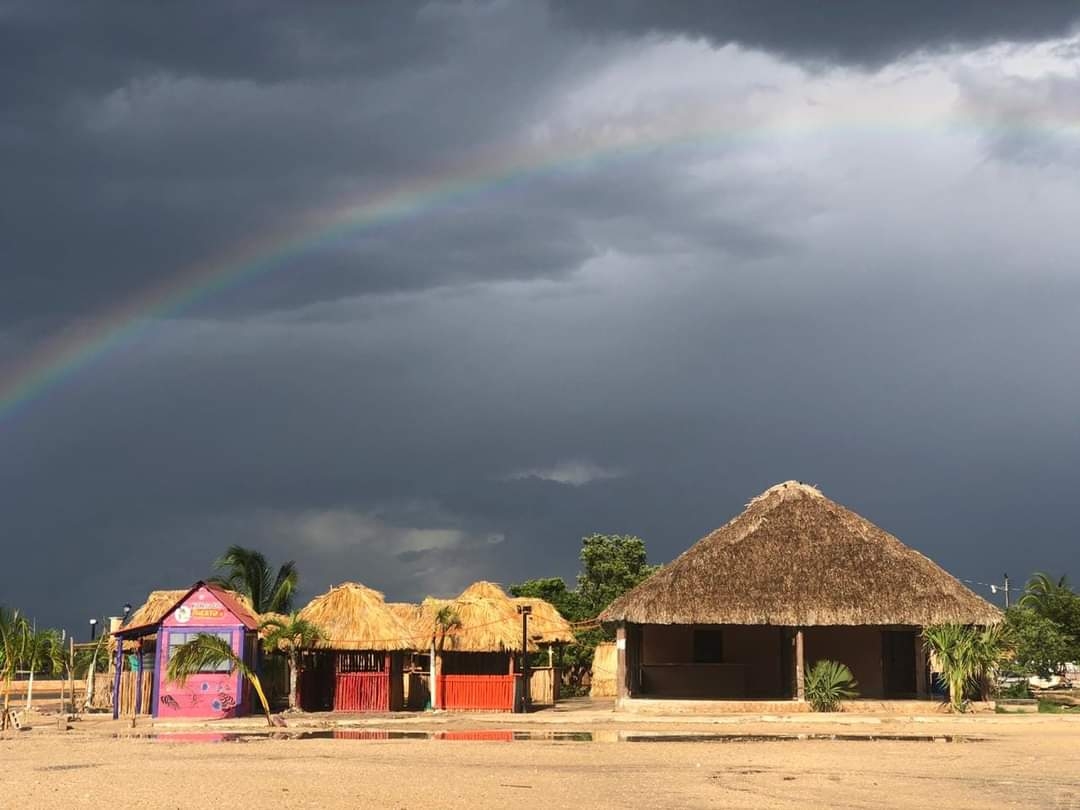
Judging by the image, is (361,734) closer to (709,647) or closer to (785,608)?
(785,608)

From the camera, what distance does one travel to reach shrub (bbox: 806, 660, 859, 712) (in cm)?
3278

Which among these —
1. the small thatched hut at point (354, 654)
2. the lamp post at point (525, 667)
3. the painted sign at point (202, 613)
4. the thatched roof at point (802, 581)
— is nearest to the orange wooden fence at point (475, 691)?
the lamp post at point (525, 667)

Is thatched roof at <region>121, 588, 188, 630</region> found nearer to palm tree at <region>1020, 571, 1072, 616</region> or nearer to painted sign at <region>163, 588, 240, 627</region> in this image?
painted sign at <region>163, 588, 240, 627</region>

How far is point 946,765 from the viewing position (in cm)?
1898

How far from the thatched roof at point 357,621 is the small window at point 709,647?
8549mm

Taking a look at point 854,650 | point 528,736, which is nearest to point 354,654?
point 528,736

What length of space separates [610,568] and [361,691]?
99.5 ft

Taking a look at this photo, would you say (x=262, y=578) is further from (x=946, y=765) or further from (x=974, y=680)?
(x=946, y=765)

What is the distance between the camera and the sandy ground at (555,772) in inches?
579

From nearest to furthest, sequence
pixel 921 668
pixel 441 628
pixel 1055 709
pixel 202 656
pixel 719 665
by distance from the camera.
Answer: pixel 202 656 < pixel 1055 709 < pixel 441 628 < pixel 921 668 < pixel 719 665

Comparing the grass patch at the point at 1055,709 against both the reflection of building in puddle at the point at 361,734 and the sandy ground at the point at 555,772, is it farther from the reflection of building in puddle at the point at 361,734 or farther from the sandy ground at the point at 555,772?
the reflection of building in puddle at the point at 361,734

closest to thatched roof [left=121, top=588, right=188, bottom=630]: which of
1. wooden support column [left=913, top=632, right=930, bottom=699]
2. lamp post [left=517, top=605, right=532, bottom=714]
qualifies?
lamp post [left=517, top=605, right=532, bottom=714]

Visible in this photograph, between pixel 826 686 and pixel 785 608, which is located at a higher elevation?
pixel 785 608

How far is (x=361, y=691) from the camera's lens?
35.8m
